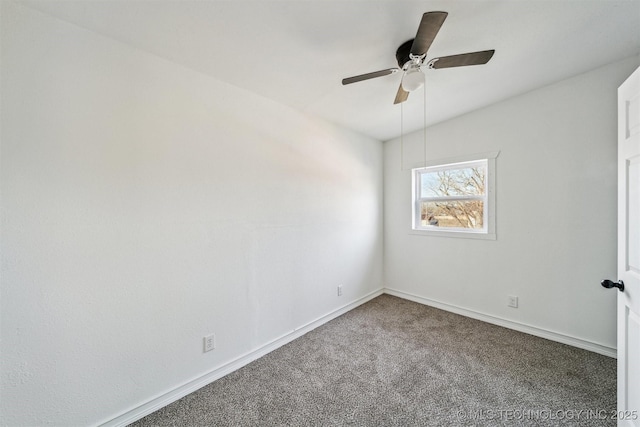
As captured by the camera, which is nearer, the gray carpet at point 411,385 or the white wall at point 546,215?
the gray carpet at point 411,385

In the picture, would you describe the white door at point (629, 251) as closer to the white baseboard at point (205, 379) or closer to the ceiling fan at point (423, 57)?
the ceiling fan at point (423, 57)

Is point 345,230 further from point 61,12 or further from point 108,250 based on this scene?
point 61,12

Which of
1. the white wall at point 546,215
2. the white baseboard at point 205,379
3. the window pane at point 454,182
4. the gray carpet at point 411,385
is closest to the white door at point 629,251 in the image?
the gray carpet at point 411,385

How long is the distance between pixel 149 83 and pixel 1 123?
72 cm

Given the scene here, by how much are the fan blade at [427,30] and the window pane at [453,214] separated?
217cm

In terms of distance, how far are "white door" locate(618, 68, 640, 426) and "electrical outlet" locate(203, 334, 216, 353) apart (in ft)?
7.90

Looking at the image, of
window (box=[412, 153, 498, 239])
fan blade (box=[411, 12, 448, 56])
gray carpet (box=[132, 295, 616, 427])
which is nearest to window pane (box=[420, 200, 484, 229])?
window (box=[412, 153, 498, 239])

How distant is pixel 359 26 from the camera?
4.85 ft

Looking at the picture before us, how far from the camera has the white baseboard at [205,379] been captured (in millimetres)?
1494

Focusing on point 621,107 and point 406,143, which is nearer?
point 621,107

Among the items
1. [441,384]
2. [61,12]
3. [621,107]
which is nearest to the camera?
[61,12]

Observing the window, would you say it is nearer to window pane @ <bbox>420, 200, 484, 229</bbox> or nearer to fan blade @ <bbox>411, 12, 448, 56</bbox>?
window pane @ <bbox>420, 200, 484, 229</bbox>

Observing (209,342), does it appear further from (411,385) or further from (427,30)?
(427,30)

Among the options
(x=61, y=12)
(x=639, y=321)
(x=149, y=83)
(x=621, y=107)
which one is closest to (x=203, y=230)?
(x=149, y=83)
